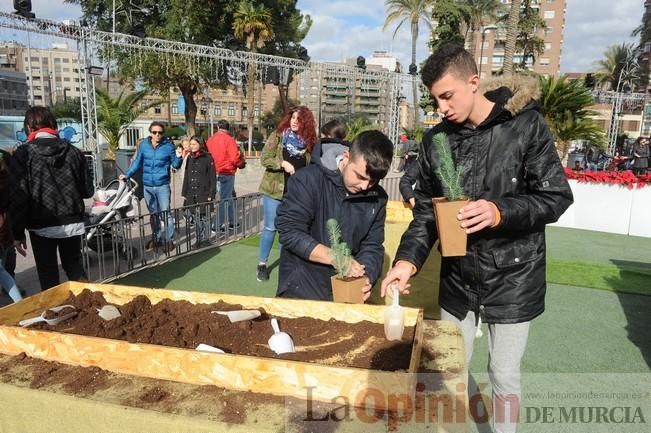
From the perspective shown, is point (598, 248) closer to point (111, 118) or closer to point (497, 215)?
point (497, 215)

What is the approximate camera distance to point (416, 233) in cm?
216

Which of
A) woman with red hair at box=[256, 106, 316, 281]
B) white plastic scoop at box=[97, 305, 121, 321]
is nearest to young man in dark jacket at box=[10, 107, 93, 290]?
woman with red hair at box=[256, 106, 316, 281]

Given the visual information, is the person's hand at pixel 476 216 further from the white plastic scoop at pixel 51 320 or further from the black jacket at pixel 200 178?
the black jacket at pixel 200 178

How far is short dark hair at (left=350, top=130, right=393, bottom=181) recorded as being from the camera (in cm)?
215

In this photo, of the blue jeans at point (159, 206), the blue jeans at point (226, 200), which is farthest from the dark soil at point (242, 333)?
the blue jeans at point (226, 200)

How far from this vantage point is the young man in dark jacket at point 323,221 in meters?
2.33

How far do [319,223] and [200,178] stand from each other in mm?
5433

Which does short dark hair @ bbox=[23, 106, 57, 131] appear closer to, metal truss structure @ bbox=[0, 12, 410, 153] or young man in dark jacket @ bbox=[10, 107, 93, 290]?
young man in dark jacket @ bbox=[10, 107, 93, 290]

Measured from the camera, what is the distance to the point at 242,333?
1.87m

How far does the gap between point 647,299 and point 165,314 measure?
17.4 ft

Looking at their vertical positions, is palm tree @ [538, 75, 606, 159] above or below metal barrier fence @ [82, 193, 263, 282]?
above

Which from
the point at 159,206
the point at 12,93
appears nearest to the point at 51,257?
the point at 159,206

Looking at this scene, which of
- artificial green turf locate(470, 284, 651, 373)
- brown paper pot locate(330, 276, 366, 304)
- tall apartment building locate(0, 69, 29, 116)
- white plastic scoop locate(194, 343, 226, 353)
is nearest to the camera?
white plastic scoop locate(194, 343, 226, 353)

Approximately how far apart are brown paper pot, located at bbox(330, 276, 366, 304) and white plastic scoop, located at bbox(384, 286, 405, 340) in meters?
0.24
